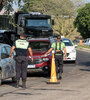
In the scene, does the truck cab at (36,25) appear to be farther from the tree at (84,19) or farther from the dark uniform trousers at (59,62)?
the tree at (84,19)

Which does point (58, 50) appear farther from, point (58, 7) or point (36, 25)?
point (58, 7)

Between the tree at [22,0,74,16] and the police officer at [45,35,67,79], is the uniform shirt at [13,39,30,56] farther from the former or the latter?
the tree at [22,0,74,16]

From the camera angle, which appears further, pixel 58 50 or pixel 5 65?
pixel 58 50

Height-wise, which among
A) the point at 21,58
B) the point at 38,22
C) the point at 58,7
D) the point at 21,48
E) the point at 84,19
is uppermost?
the point at 58,7

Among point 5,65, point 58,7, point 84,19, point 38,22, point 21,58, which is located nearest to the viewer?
point 21,58

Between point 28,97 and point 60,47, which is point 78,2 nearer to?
point 60,47

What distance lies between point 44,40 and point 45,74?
5.33 ft

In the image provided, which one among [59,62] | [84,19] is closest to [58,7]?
[84,19]

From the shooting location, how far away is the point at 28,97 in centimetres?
1060

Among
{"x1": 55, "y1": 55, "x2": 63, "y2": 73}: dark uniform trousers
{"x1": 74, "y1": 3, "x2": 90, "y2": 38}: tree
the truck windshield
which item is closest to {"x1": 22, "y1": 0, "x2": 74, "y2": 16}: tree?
{"x1": 74, "y1": 3, "x2": 90, "y2": 38}: tree

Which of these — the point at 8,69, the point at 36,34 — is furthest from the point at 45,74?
the point at 36,34

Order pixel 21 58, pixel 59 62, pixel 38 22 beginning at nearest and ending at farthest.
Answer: pixel 21 58
pixel 59 62
pixel 38 22

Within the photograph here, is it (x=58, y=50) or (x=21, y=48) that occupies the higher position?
(x=21, y=48)

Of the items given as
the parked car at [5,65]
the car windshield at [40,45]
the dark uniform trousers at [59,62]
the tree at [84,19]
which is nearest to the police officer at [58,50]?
the dark uniform trousers at [59,62]
